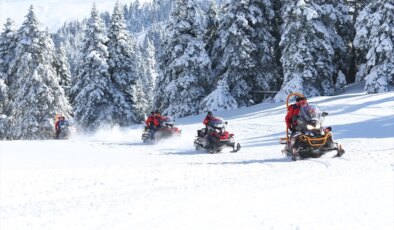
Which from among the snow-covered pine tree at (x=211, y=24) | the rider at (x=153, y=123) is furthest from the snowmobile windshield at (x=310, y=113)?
the snow-covered pine tree at (x=211, y=24)

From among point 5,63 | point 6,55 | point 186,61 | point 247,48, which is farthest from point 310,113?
point 6,55

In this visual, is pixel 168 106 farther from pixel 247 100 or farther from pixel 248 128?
pixel 248 128

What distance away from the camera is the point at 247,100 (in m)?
35.7

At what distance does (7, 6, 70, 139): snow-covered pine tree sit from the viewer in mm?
35531

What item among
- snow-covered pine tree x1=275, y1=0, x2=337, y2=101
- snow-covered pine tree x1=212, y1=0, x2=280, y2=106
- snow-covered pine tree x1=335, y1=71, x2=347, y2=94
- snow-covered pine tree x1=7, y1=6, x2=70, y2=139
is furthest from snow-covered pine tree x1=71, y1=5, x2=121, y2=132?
snow-covered pine tree x1=335, y1=71, x2=347, y2=94

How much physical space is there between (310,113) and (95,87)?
2770cm

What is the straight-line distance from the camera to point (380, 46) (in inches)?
1172

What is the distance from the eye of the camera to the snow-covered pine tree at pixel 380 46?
29.7 meters

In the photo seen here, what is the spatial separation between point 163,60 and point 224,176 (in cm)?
2900

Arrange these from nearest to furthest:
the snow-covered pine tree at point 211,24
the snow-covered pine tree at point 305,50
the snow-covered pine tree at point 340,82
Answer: the snow-covered pine tree at point 305,50 < the snow-covered pine tree at point 340,82 < the snow-covered pine tree at point 211,24

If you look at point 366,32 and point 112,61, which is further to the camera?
point 112,61

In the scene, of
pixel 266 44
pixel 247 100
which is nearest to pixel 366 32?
pixel 266 44

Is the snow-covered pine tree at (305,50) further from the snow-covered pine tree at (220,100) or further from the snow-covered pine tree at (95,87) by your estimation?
the snow-covered pine tree at (95,87)

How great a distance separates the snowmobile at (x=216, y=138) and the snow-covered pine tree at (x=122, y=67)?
22331 millimetres
